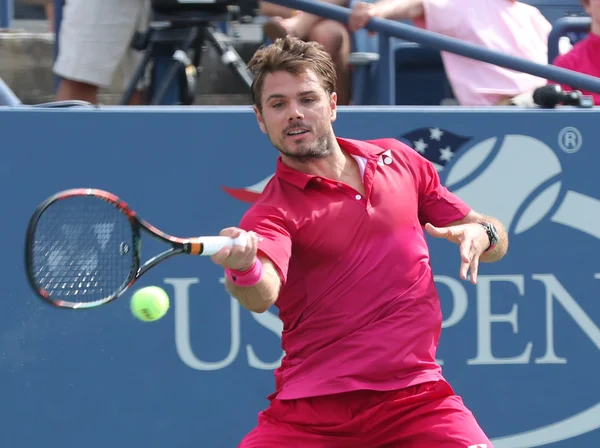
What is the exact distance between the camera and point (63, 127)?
4.31 metres

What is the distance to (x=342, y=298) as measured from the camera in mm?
3482

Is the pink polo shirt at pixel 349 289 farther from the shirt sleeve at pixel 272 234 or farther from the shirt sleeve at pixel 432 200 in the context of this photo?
the shirt sleeve at pixel 432 200

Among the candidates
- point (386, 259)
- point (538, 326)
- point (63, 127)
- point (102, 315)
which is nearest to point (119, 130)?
point (63, 127)

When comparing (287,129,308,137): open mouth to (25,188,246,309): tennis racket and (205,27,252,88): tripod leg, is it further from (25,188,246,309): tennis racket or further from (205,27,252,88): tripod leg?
(205,27,252,88): tripod leg

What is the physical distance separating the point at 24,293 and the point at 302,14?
210cm

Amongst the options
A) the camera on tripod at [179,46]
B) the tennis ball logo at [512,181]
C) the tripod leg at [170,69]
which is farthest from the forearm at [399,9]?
the tennis ball logo at [512,181]

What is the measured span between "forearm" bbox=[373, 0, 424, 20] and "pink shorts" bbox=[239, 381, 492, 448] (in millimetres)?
2180

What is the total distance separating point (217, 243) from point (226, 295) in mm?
1457

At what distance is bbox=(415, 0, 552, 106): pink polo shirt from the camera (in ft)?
17.2

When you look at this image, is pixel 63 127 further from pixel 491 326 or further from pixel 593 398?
pixel 593 398

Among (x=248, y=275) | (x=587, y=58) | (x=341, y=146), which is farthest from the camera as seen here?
(x=587, y=58)

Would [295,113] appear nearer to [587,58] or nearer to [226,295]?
[226,295]

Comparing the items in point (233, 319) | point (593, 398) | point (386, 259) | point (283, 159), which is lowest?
point (593, 398)

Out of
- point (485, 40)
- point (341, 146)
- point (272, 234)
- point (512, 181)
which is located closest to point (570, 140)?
point (512, 181)
